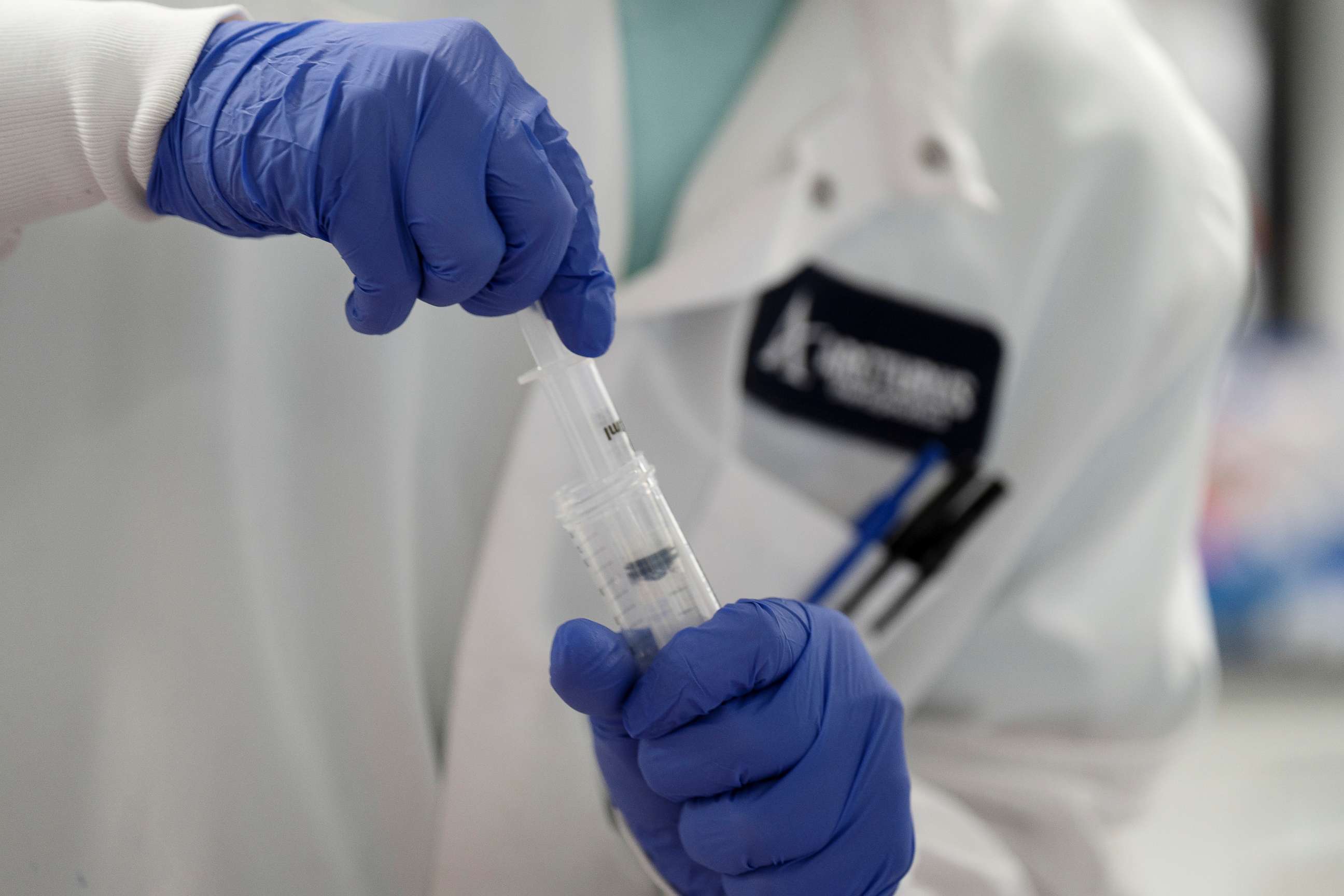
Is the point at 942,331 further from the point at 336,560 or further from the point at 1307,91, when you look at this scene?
the point at 1307,91

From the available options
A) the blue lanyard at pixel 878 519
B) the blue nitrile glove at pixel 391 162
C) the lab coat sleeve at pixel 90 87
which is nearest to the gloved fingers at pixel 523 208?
the blue nitrile glove at pixel 391 162

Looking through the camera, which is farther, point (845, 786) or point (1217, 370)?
point (1217, 370)

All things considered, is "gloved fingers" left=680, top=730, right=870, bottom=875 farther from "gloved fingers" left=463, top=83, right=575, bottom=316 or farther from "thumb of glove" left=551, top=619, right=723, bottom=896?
"gloved fingers" left=463, top=83, right=575, bottom=316

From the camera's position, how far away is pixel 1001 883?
2.01 ft

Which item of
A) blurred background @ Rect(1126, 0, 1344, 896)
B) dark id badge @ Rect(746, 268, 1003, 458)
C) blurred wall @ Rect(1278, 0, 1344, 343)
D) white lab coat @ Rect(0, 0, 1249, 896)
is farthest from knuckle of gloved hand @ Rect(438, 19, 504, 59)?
blurred wall @ Rect(1278, 0, 1344, 343)

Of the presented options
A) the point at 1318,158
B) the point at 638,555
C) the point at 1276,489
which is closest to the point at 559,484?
the point at 638,555

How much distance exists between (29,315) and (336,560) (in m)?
0.20

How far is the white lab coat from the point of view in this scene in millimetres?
521

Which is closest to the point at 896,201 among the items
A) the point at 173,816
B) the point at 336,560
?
the point at 336,560

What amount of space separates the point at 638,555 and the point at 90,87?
0.29 m

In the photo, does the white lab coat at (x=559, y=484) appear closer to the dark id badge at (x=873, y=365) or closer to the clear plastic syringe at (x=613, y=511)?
the dark id badge at (x=873, y=365)

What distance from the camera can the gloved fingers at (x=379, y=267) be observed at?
0.38 m

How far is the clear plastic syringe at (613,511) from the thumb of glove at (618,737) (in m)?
0.02

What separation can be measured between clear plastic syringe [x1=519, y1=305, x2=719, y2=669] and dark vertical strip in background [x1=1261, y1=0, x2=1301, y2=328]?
6.36 ft
